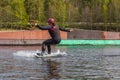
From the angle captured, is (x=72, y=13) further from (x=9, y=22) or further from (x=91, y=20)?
(x=9, y=22)

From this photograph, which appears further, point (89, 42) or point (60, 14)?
point (60, 14)

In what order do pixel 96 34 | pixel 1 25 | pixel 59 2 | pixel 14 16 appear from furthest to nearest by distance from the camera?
pixel 59 2 < pixel 14 16 < pixel 1 25 < pixel 96 34

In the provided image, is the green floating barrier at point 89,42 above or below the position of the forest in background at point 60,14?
below

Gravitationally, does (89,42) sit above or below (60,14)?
below

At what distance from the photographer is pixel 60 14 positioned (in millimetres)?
66188

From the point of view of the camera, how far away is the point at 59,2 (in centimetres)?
6962

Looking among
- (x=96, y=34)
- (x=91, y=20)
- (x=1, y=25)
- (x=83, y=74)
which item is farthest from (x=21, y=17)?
(x=83, y=74)

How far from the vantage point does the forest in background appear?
64625 millimetres

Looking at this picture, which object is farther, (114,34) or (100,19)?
(100,19)

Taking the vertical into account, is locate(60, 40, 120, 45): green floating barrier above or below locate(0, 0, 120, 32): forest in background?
below

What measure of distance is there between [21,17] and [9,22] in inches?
162

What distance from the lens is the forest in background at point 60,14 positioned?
64.6m

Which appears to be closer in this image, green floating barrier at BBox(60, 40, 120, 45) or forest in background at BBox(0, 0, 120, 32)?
green floating barrier at BBox(60, 40, 120, 45)

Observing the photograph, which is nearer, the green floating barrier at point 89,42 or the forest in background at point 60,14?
the green floating barrier at point 89,42
